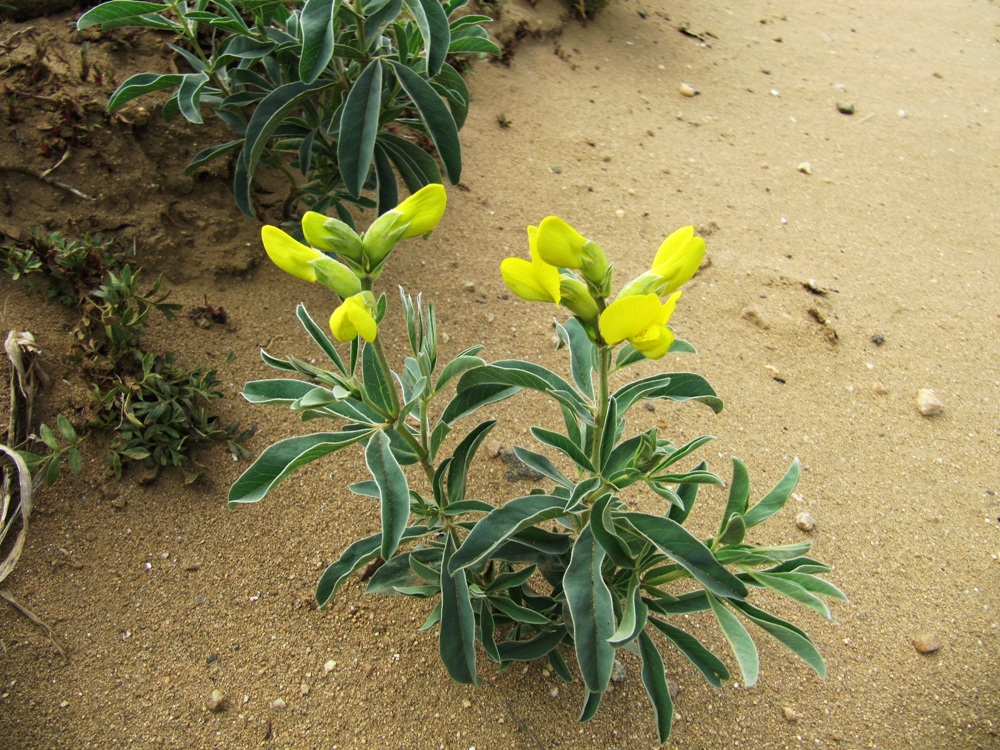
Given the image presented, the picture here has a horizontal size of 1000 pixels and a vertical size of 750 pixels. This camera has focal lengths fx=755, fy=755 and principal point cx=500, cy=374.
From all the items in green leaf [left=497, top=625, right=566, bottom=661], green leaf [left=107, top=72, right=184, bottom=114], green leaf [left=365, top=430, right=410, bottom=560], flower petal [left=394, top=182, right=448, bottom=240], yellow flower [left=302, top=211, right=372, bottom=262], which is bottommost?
green leaf [left=497, top=625, right=566, bottom=661]

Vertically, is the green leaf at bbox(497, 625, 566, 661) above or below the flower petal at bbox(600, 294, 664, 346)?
below

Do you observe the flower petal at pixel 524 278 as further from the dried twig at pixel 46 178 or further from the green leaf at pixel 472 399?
the dried twig at pixel 46 178

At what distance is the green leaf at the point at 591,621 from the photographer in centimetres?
117

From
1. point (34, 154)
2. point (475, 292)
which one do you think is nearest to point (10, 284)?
point (34, 154)

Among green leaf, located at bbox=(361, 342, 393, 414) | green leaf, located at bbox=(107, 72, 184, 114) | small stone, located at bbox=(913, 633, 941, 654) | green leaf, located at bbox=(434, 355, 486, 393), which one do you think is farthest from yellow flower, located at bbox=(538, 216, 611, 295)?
green leaf, located at bbox=(107, 72, 184, 114)

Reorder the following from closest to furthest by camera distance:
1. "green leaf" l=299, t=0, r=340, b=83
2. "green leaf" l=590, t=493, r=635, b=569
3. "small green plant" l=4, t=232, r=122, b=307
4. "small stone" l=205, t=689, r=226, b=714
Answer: "green leaf" l=590, t=493, r=635, b=569
"small stone" l=205, t=689, r=226, b=714
"green leaf" l=299, t=0, r=340, b=83
"small green plant" l=4, t=232, r=122, b=307

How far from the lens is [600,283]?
1096 mm

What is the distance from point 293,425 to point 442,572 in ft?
3.13

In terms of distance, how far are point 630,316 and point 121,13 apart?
175cm

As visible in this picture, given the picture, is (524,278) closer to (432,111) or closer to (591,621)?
(591,621)

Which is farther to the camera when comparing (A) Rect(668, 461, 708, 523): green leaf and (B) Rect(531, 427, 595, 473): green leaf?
(A) Rect(668, 461, 708, 523): green leaf

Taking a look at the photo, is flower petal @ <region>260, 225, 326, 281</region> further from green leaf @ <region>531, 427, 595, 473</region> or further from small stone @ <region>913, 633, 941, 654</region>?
small stone @ <region>913, 633, 941, 654</region>

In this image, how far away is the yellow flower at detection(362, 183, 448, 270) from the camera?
1.12m

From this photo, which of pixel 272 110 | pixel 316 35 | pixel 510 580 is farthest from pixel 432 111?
pixel 510 580
